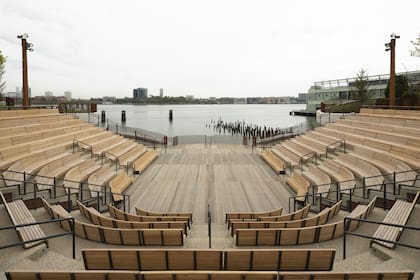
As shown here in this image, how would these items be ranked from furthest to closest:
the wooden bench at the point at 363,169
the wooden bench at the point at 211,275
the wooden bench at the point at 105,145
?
the wooden bench at the point at 105,145 → the wooden bench at the point at 363,169 → the wooden bench at the point at 211,275

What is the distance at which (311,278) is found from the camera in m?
4.14

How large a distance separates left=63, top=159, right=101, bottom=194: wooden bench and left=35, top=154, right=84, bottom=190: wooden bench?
0.34 metres

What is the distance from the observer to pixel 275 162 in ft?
60.8

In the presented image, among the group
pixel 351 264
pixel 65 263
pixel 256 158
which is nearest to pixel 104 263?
pixel 65 263

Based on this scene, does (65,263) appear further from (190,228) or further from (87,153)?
(87,153)

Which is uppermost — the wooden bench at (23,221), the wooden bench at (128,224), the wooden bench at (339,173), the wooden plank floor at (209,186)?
the wooden bench at (339,173)

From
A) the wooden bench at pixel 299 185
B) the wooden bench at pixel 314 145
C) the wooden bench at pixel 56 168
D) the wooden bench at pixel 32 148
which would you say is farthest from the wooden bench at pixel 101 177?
the wooden bench at pixel 314 145

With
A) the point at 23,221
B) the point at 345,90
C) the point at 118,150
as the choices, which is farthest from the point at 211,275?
the point at 345,90

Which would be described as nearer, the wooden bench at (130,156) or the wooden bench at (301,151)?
the wooden bench at (301,151)

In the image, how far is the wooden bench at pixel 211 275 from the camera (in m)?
4.08

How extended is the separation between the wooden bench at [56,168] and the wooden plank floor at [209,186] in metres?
3.15

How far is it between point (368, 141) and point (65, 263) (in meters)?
15.3

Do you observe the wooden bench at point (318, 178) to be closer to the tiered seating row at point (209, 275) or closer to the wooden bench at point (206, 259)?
the wooden bench at point (206, 259)

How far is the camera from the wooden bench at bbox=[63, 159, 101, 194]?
38.4 feet
